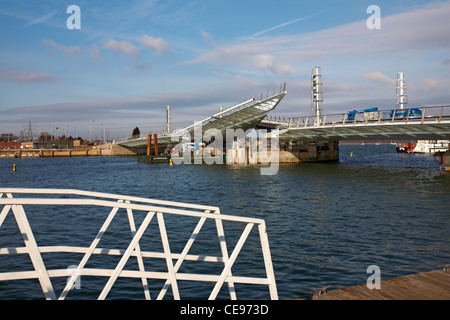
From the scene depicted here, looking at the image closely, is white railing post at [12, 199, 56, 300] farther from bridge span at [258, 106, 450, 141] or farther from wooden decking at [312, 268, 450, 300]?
bridge span at [258, 106, 450, 141]

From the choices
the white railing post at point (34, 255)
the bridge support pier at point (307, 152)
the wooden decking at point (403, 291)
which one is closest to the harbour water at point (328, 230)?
the wooden decking at point (403, 291)

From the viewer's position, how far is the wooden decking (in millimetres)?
7734

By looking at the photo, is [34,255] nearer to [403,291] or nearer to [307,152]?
[403,291]

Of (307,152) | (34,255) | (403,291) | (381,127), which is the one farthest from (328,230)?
(307,152)

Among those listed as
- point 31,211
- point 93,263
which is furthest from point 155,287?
point 31,211

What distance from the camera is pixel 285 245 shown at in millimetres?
16266

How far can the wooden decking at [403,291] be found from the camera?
773 cm

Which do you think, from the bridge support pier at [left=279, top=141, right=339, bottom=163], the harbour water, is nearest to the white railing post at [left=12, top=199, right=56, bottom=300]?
the harbour water

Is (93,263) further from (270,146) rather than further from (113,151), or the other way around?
(113,151)

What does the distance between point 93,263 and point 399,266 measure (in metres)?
10.4

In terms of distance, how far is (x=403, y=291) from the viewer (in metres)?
8.06

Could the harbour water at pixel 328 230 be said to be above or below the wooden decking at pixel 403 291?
below

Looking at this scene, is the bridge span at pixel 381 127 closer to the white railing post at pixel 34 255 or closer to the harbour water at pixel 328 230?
the harbour water at pixel 328 230
